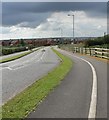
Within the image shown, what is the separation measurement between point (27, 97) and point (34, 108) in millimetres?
2241

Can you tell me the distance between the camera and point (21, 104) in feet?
34.2

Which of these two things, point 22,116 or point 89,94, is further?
point 89,94

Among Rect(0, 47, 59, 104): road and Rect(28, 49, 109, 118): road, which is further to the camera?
Rect(0, 47, 59, 104): road

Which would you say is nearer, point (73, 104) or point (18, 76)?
point (73, 104)

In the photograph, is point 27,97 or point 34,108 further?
point 27,97

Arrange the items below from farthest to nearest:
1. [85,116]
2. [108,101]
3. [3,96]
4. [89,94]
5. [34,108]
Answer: [3,96] < [89,94] < [108,101] < [34,108] < [85,116]

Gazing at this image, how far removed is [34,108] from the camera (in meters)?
9.71

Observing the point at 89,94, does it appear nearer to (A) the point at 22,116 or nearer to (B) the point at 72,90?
(B) the point at 72,90

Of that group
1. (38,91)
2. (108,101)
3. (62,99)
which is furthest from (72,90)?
(108,101)

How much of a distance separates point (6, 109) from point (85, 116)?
2439 millimetres

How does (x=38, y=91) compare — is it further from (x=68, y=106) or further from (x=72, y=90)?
(x=68, y=106)

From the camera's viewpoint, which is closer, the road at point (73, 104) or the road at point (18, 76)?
the road at point (73, 104)

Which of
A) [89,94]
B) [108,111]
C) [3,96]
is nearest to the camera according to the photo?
[108,111]

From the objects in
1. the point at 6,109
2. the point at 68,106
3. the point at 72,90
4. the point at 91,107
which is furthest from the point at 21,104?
the point at 72,90
